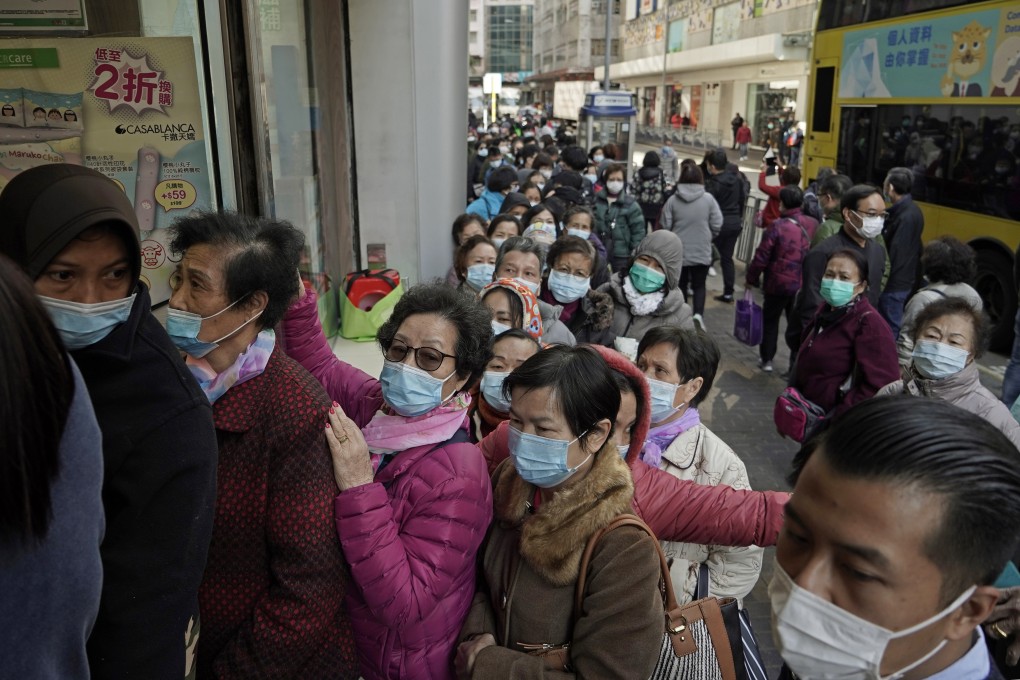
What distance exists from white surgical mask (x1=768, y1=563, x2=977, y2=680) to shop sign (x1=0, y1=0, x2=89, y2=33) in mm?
3088

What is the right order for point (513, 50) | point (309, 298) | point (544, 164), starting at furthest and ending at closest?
point (513, 50) → point (544, 164) → point (309, 298)

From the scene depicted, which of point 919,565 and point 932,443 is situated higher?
point 932,443

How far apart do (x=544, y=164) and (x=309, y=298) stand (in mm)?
10022

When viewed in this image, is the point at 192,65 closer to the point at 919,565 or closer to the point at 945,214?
the point at 919,565

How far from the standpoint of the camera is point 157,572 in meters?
1.45

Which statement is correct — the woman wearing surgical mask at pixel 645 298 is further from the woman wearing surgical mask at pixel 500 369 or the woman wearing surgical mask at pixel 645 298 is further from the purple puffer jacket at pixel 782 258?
the purple puffer jacket at pixel 782 258

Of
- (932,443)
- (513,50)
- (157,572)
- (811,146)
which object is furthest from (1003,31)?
(513,50)

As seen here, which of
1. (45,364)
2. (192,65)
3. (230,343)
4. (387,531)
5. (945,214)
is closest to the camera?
(45,364)

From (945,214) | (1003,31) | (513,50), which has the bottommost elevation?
(945,214)

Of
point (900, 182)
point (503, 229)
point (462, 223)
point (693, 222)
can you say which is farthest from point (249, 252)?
point (693, 222)

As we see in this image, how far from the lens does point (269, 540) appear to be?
5.82 ft

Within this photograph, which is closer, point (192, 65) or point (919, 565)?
point (919, 565)

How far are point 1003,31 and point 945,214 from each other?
6.72 feet

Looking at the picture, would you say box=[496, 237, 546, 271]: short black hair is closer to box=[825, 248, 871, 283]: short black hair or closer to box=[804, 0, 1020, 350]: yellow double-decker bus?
box=[825, 248, 871, 283]: short black hair
